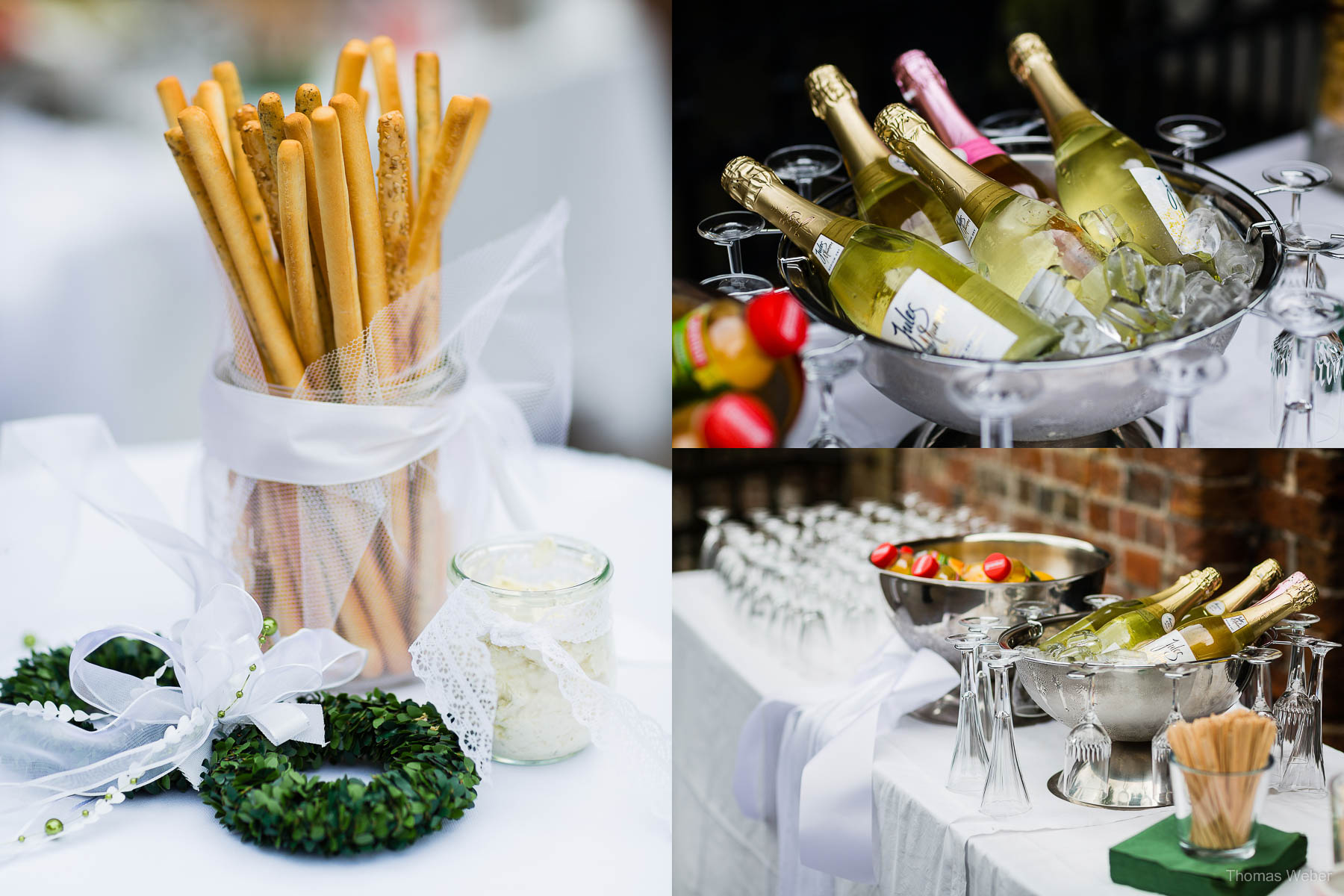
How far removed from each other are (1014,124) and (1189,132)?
156 millimetres

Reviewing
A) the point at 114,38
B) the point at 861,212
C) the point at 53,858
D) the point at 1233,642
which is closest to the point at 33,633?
the point at 53,858

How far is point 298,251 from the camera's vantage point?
67cm

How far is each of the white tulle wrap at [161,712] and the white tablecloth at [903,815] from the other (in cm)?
39

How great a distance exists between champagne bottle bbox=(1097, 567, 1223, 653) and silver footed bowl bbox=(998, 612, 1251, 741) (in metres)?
0.04

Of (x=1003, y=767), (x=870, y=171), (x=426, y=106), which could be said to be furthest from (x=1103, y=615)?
(x=426, y=106)

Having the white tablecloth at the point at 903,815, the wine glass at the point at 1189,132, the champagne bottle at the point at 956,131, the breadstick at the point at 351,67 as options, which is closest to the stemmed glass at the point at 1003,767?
the white tablecloth at the point at 903,815

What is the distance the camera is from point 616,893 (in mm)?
574

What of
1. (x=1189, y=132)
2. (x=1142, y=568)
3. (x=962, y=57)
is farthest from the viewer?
(x=962, y=57)

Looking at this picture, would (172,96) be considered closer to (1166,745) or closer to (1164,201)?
(1164,201)

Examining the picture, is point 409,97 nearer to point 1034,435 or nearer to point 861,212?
point 861,212

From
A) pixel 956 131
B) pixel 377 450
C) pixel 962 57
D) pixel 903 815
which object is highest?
pixel 962 57

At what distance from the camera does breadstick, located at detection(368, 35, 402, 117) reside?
751 mm

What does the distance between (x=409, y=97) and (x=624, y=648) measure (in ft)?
4.26

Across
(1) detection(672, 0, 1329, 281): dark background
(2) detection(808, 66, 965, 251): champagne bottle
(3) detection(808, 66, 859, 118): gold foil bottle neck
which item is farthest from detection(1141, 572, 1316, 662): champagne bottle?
(1) detection(672, 0, 1329, 281): dark background
